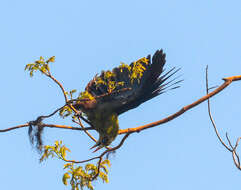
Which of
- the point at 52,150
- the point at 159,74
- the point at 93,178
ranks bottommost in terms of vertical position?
the point at 93,178

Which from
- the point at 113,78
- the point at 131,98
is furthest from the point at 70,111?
the point at 113,78

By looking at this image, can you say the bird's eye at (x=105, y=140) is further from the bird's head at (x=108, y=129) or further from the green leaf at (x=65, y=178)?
the green leaf at (x=65, y=178)

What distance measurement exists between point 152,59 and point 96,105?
1281 mm

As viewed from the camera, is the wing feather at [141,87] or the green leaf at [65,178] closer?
the green leaf at [65,178]

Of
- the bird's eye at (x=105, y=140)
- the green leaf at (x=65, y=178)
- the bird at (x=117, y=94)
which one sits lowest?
the green leaf at (x=65, y=178)

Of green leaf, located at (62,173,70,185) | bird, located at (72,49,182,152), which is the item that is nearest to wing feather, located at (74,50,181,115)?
bird, located at (72,49,182,152)

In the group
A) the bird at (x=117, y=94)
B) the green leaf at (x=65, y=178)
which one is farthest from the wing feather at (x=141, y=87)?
the green leaf at (x=65, y=178)

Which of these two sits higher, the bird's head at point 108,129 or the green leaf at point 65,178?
the bird's head at point 108,129

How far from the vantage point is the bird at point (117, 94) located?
5.78 meters

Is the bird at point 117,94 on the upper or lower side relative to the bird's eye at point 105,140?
upper

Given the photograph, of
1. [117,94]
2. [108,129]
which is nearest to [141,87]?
[117,94]

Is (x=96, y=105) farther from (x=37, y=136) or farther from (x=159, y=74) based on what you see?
(x=159, y=74)

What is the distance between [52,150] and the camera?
18.7 feet

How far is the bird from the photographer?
5.78 meters
